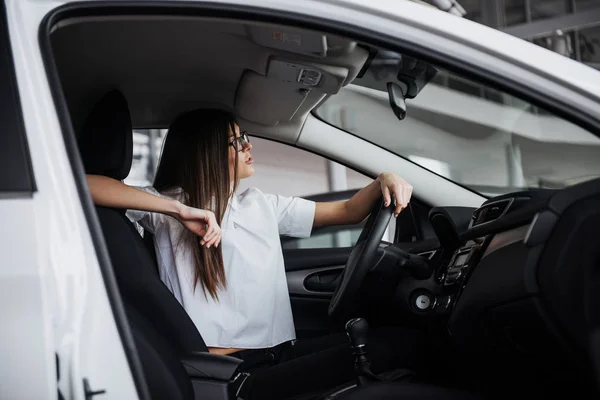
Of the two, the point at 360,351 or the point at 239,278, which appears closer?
the point at 360,351

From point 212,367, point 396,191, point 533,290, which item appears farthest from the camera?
point 396,191

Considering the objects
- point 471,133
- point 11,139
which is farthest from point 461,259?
point 471,133

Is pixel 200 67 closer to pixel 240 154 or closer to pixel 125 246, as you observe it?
pixel 240 154

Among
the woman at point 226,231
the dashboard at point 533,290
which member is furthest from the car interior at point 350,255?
the woman at point 226,231

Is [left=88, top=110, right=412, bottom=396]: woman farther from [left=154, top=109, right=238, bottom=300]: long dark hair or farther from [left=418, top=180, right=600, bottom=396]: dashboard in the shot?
[left=418, top=180, right=600, bottom=396]: dashboard

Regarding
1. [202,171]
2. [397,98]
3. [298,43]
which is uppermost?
[298,43]

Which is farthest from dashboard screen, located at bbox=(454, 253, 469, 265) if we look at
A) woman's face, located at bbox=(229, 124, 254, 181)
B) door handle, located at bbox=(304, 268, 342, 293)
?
door handle, located at bbox=(304, 268, 342, 293)

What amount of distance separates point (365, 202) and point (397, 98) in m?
0.30

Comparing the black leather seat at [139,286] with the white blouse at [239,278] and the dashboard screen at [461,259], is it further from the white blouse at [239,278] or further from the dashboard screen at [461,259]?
the dashboard screen at [461,259]

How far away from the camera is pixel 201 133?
2086 millimetres

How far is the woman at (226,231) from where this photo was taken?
1.93m

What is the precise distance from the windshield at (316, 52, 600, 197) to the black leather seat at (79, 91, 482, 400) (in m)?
Answer: 0.62

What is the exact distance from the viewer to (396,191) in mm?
1752

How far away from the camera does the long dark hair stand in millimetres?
1935
